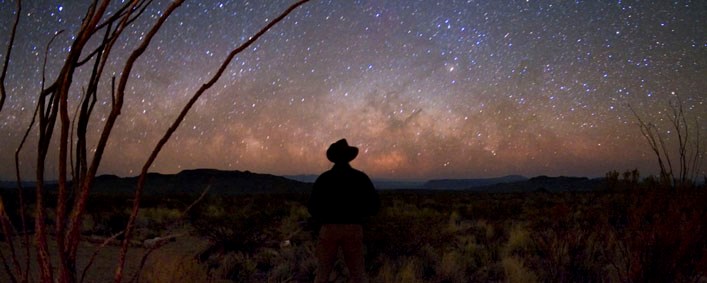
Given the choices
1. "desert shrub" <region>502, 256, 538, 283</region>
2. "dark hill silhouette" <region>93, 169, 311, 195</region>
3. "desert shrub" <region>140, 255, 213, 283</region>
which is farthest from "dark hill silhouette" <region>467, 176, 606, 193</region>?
"desert shrub" <region>140, 255, 213, 283</region>

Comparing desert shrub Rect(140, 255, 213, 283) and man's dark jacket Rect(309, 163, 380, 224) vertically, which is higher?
man's dark jacket Rect(309, 163, 380, 224)

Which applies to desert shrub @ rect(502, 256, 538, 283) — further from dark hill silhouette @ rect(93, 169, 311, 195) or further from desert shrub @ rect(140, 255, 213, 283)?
dark hill silhouette @ rect(93, 169, 311, 195)

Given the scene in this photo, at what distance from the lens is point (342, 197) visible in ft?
17.5

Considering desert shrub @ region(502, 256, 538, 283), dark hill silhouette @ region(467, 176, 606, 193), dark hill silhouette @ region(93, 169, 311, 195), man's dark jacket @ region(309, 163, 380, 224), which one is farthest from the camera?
dark hill silhouette @ region(467, 176, 606, 193)

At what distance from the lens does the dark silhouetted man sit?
5359 millimetres

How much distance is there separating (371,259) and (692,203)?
5304 millimetres

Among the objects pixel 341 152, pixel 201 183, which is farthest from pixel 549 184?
pixel 341 152

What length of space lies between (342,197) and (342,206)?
0.10 metres

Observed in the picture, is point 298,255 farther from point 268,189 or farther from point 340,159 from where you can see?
point 268,189

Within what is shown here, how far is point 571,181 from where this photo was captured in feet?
416

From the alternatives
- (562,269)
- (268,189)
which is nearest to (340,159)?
(562,269)

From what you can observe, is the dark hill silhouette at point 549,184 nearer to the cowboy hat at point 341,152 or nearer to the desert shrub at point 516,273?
the desert shrub at point 516,273

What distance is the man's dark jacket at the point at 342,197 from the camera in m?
5.35

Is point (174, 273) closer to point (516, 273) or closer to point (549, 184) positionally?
point (516, 273)
